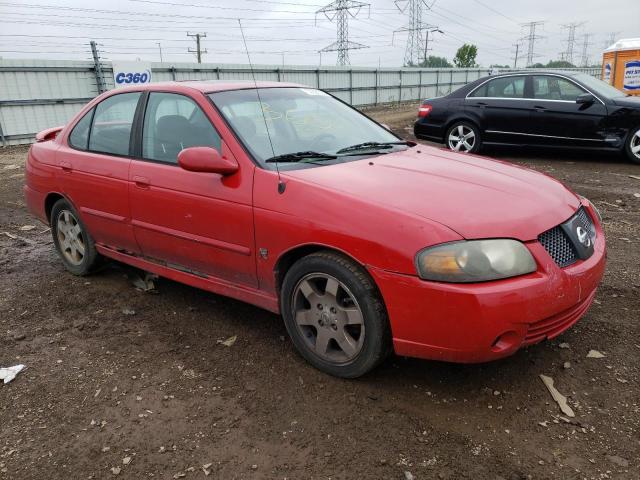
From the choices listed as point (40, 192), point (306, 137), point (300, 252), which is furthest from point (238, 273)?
point (40, 192)

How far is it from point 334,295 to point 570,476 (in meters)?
1.32

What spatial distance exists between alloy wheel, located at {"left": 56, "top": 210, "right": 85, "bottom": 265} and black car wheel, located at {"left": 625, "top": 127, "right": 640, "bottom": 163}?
27.9 ft

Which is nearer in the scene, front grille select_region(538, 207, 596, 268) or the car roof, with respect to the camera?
front grille select_region(538, 207, 596, 268)

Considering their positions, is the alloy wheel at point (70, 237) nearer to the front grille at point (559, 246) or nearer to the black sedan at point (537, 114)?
the front grille at point (559, 246)

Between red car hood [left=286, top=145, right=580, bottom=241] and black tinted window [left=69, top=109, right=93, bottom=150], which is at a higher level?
black tinted window [left=69, top=109, right=93, bottom=150]

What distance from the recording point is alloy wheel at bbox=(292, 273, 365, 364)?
281 centimetres

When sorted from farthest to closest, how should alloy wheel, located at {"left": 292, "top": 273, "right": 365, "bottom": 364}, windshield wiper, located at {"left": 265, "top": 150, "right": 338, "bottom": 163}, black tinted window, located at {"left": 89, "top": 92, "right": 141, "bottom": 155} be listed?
black tinted window, located at {"left": 89, "top": 92, "right": 141, "bottom": 155}
windshield wiper, located at {"left": 265, "top": 150, "right": 338, "bottom": 163}
alloy wheel, located at {"left": 292, "top": 273, "right": 365, "bottom": 364}

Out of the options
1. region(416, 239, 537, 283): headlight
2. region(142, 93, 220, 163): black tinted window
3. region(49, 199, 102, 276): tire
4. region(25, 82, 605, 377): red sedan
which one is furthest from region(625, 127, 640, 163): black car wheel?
region(49, 199, 102, 276): tire

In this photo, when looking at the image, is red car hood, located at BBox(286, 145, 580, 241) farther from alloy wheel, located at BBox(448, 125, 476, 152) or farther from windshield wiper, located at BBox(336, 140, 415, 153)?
alloy wheel, located at BBox(448, 125, 476, 152)

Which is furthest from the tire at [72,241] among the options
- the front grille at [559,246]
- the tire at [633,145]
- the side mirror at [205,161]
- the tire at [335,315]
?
the tire at [633,145]

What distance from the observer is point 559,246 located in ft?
9.03

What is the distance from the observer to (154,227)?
3.70 meters

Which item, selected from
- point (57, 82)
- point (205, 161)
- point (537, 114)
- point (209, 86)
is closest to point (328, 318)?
point (205, 161)

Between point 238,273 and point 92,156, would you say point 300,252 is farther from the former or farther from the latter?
point 92,156
